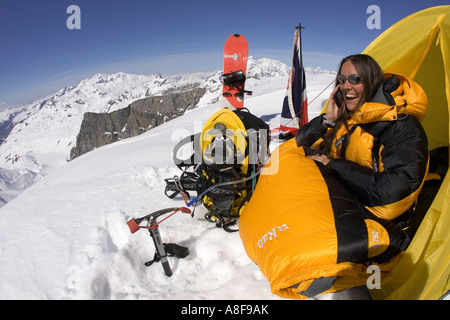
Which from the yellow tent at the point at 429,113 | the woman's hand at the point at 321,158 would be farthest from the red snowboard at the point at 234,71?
the woman's hand at the point at 321,158

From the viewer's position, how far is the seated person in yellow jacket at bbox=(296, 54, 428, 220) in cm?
179

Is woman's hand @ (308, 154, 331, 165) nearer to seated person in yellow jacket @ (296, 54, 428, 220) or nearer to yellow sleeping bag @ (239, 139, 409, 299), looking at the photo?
seated person in yellow jacket @ (296, 54, 428, 220)

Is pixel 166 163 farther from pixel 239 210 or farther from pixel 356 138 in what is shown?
→ pixel 356 138

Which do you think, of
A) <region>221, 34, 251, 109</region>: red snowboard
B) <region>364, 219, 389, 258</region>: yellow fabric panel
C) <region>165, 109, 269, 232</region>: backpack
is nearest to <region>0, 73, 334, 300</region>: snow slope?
<region>165, 109, 269, 232</region>: backpack

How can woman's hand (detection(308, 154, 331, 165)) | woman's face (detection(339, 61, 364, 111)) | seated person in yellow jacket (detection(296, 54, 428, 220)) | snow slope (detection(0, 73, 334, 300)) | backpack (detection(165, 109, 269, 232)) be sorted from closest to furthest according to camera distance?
1. seated person in yellow jacket (detection(296, 54, 428, 220))
2. snow slope (detection(0, 73, 334, 300))
3. woman's face (detection(339, 61, 364, 111))
4. woman's hand (detection(308, 154, 331, 165))
5. backpack (detection(165, 109, 269, 232))

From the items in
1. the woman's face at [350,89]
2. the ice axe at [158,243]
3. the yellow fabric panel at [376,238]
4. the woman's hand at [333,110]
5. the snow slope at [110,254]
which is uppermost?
the woman's face at [350,89]

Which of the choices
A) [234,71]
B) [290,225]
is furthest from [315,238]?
[234,71]

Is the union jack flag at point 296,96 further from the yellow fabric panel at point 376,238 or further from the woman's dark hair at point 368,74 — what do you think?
the yellow fabric panel at point 376,238

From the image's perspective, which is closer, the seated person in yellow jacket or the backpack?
the seated person in yellow jacket

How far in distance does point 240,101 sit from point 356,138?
430 cm

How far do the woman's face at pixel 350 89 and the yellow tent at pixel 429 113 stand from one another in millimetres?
644

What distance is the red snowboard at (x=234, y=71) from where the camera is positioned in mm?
6070

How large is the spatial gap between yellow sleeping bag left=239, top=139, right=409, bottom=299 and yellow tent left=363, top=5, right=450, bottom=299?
0.42 feet

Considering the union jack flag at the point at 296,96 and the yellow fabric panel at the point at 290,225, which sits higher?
the union jack flag at the point at 296,96
